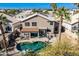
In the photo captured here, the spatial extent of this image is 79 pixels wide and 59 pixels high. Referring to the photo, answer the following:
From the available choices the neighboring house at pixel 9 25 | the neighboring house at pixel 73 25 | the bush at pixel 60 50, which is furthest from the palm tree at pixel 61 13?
the neighboring house at pixel 9 25

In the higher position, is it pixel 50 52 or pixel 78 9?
pixel 78 9

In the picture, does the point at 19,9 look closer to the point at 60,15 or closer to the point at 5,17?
the point at 5,17

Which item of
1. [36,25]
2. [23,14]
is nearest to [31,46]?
[36,25]

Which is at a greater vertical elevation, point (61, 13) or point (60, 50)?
point (61, 13)

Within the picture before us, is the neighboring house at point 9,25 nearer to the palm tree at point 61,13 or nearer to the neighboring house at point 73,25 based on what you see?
the palm tree at point 61,13

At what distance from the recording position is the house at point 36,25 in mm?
3512

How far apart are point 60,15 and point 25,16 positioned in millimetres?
346

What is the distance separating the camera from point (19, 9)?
137 inches

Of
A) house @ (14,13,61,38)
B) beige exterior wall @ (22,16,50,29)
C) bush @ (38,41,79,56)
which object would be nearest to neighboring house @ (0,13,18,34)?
house @ (14,13,61,38)

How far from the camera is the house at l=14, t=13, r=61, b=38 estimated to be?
3512mm

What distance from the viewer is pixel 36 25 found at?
3.52m

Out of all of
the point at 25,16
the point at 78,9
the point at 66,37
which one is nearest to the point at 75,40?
the point at 66,37

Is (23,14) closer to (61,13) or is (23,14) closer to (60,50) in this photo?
(61,13)

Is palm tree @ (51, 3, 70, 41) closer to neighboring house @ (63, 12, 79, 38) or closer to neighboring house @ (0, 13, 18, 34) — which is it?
neighboring house @ (63, 12, 79, 38)
